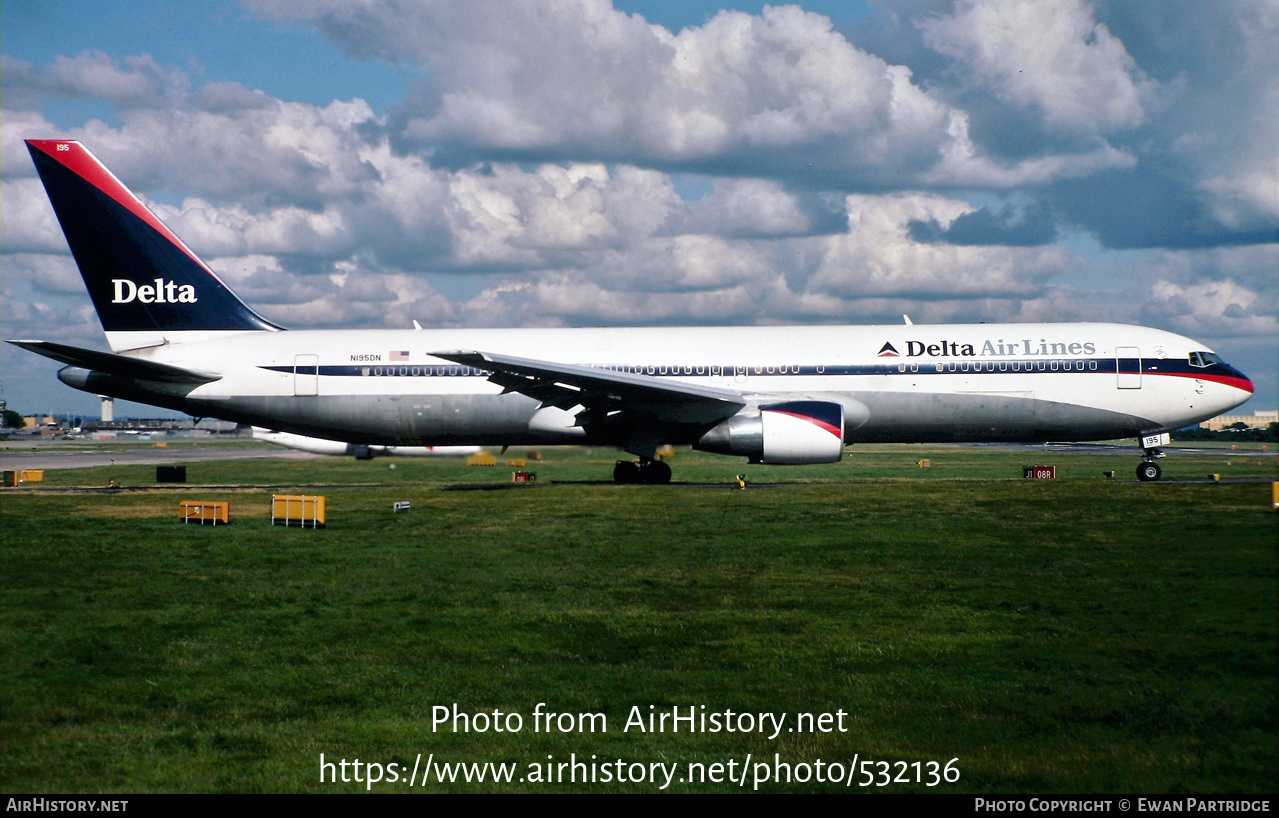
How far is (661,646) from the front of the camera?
8.63 metres

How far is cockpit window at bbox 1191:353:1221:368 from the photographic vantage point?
86.1ft

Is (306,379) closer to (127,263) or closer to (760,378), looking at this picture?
(127,263)

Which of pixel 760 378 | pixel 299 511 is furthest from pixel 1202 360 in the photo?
pixel 299 511

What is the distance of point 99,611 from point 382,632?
330 cm

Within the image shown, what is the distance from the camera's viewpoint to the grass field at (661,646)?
6090 mm

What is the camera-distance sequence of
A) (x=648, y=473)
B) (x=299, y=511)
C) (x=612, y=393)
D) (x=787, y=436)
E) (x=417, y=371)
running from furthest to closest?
(x=417, y=371), (x=648, y=473), (x=612, y=393), (x=787, y=436), (x=299, y=511)

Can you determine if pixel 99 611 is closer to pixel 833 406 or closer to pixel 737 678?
pixel 737 678

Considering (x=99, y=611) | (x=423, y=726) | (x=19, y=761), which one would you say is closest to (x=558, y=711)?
(x=423, y=726)

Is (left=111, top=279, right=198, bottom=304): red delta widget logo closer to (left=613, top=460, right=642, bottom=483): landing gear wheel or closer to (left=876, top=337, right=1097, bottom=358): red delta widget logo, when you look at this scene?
(left=613, top=460, right=642, bottom=483): landing gear wheel

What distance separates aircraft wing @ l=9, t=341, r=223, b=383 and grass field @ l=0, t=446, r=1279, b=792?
26.1ft

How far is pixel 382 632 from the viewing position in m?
9.16

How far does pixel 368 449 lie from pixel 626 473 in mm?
9426

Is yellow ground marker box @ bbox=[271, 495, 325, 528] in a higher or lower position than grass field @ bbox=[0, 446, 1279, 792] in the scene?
higher

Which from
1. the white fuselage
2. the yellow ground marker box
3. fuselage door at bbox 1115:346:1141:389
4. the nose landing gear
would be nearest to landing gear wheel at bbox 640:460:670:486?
the white fuselage
